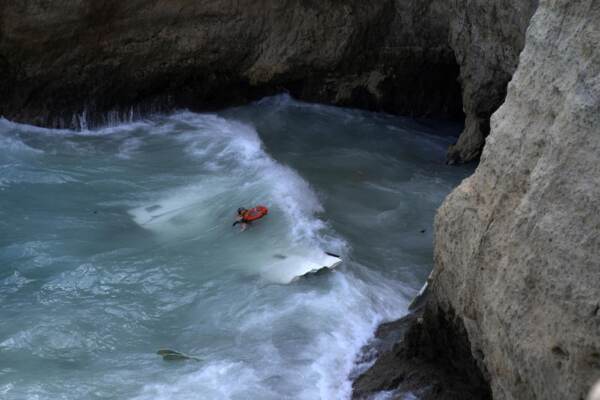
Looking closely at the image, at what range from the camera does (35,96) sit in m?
10.7

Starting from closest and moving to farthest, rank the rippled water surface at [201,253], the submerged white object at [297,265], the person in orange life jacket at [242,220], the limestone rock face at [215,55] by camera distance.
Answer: the rippled water surface at [201,253] < the submerged white object at [297,265] < the person in orange life jacket at [242,220] < the limestone rock face at [215,55]

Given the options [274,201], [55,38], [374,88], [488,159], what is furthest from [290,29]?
[488,159]

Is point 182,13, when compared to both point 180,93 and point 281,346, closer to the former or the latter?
point 180,93

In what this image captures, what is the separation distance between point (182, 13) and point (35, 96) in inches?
96.6

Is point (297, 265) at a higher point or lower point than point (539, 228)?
lower

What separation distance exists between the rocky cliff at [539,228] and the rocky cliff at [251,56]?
4.88m

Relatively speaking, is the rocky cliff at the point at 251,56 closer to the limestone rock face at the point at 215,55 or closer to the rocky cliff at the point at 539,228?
the limestone rock face at the point at 215,55

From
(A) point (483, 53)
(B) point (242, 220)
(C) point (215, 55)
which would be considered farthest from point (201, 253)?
(C) point (215, 55)

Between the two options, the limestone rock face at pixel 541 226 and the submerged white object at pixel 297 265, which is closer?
the limestone rock face at pixel 541 226

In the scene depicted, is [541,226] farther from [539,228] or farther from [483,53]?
[483,53]

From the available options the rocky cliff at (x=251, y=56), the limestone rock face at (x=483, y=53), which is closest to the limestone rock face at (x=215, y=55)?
the rocky cliff at (x=251, y=56)

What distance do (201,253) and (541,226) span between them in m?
4.22

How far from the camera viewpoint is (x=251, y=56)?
12203mm

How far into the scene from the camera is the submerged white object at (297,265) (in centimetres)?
676
